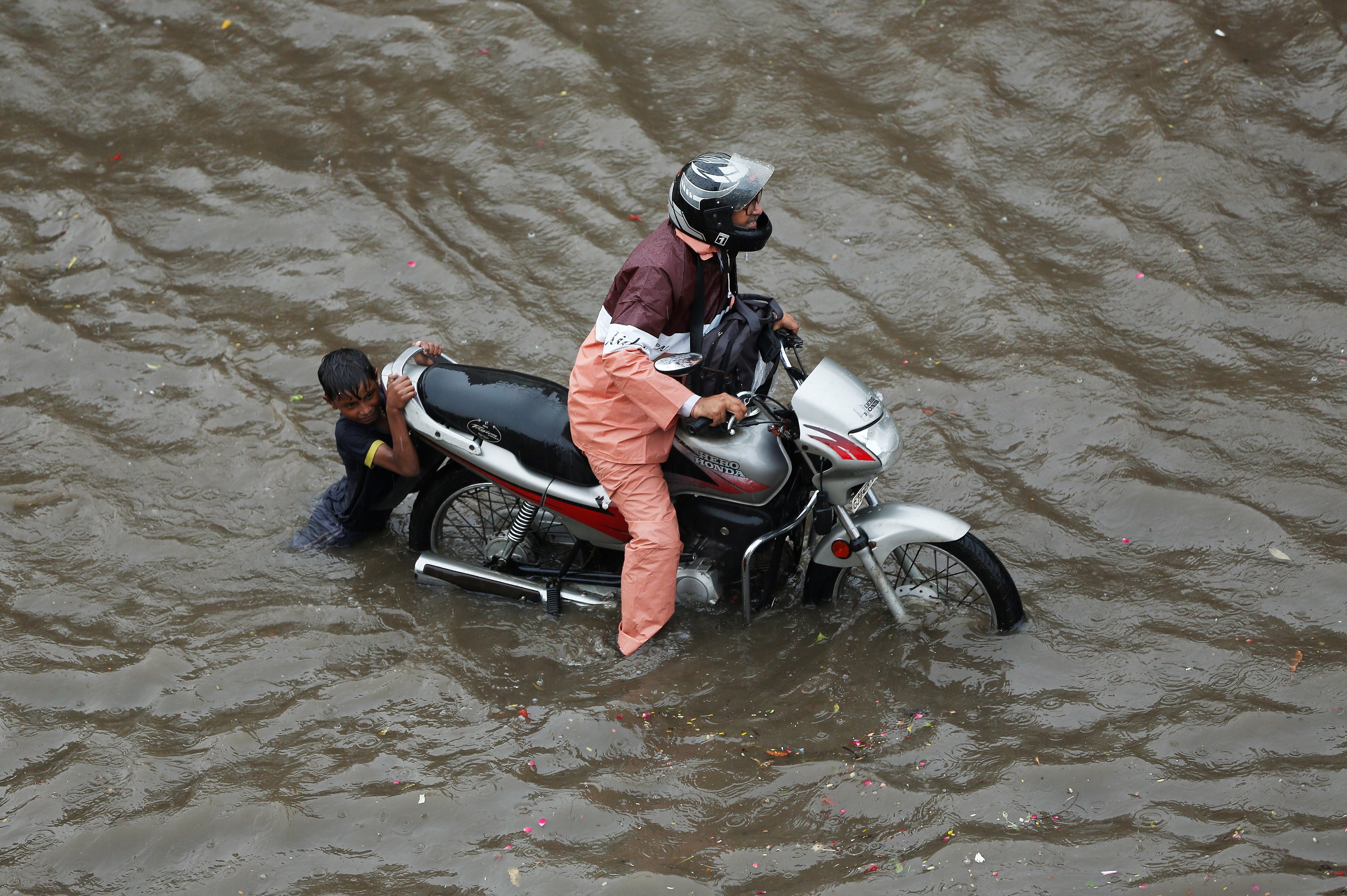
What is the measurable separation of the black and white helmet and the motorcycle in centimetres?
48

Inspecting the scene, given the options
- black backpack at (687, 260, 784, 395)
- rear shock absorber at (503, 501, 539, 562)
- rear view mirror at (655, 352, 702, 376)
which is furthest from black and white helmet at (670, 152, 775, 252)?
rear shock absorber at (503, 501, 539, 562)

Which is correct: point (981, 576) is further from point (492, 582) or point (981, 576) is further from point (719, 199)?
point (492, 582)

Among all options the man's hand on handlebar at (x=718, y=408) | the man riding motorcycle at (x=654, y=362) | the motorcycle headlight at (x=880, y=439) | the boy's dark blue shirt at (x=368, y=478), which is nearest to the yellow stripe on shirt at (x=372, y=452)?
the boy's dark blue shirt at (x=368, y=478)

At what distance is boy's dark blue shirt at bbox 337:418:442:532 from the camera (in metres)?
4.91

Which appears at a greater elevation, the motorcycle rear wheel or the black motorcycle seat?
the black motorcycle seat

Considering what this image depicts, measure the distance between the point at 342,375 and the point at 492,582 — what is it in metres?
1.16

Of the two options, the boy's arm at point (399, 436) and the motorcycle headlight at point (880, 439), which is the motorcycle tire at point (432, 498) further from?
the motorcycle headlight at point (880, 439)

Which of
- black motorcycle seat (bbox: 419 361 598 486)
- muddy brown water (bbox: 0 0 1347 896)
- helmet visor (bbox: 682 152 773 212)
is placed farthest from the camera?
black motorcycle seat (bbox: 419 361 598 486)

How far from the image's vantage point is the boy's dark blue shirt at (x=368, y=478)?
4.91 m

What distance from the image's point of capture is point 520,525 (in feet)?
16.3

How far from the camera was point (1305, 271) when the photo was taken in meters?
6.35

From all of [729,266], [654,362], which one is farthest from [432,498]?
[729,266]

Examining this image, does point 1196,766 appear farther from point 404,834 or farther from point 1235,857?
point 404,834

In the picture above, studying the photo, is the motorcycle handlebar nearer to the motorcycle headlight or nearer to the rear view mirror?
the rear view mirror
